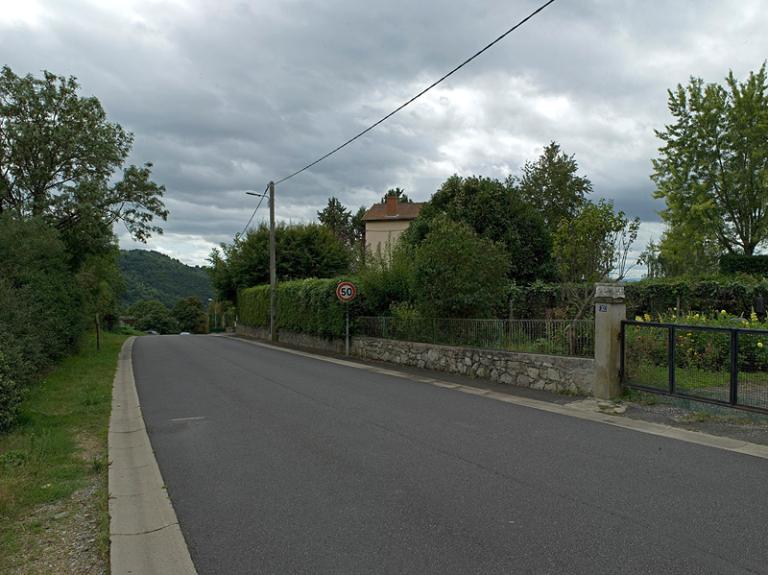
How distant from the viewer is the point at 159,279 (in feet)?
340

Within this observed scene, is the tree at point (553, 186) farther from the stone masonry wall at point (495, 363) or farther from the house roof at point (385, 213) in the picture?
the stone masonry wall at point (495, 363)

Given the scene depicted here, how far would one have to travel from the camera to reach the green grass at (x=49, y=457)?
445 centimetres

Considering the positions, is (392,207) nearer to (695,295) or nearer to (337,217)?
(337,217)

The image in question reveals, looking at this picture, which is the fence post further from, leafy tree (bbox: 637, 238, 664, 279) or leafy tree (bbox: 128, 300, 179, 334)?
leafy tree (bbox: 128, 300, 179, 334)

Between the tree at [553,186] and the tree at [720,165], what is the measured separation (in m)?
10.7

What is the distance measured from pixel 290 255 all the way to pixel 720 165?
26197mm

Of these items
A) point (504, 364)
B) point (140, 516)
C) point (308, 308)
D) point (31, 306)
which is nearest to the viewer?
point (140, 516)

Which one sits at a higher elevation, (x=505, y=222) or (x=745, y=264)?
(x=505, y=222)

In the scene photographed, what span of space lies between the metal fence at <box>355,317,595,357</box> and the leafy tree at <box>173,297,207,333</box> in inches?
2917

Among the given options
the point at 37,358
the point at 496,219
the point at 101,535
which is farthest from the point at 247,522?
the point at 496,219

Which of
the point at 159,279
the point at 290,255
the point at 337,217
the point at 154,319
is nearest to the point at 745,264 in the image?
the point at 290,255

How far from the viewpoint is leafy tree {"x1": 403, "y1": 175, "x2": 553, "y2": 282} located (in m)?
28.3

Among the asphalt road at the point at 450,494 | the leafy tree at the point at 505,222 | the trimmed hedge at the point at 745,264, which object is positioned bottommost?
the asphalt road at the point at 450,494

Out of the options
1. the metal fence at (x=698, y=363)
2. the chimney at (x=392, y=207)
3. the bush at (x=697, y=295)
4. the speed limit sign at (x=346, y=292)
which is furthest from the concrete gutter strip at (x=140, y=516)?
the chimney at (x=392, y=207)
